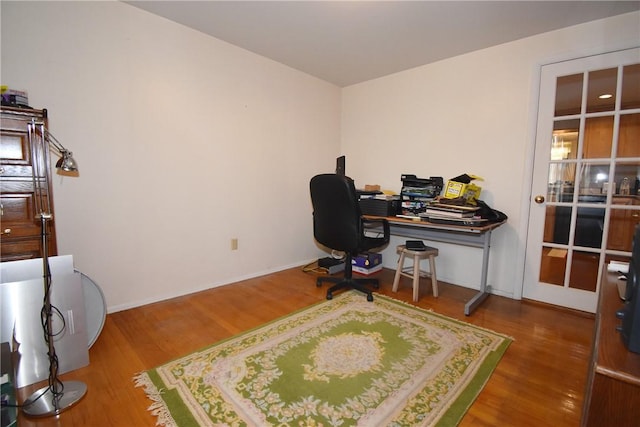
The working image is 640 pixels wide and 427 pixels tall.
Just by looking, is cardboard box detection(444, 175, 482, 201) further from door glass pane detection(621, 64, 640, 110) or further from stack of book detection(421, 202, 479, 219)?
door glass pane detection(621, 64, 640, 110)

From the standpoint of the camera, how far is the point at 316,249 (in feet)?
12.5

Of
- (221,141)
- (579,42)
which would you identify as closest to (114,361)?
(221,141)

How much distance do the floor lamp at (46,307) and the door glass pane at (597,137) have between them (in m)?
3.54

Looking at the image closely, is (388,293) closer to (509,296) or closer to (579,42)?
(509,296)

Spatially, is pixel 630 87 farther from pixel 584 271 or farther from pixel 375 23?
pixel 375 23

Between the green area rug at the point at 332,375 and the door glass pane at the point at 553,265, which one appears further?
the door glass pane at the point at 553,265

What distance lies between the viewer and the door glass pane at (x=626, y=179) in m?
2.14

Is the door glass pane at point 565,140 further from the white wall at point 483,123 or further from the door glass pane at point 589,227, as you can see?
the door glass pane at point 589,227

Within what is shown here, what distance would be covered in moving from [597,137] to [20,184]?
3929 mm

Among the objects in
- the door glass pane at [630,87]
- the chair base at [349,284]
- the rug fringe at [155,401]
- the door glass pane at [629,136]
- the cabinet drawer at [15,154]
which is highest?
the door glass pane at [630,87]

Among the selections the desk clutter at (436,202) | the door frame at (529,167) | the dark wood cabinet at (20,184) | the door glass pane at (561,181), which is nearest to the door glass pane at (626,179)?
the door glass pane at (561,181)

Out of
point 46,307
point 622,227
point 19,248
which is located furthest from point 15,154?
point 622,227

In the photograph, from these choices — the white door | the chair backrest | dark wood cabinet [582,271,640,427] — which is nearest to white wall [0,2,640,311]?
the white door

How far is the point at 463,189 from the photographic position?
2.64 m
